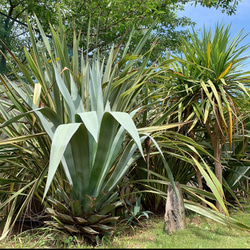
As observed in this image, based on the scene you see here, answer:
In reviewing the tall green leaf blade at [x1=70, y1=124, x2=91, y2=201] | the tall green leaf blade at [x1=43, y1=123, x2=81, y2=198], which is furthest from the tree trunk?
the tall green leaf blade at [x1=43, y1=123, x2=81, y2=198]

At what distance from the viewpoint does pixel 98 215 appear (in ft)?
6.95

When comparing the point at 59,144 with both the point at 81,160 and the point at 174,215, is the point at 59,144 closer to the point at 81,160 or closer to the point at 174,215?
the point at 81,160

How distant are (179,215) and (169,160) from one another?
0.87 m

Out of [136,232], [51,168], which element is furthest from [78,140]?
[136,232]

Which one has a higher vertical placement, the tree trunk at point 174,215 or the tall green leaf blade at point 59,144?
the tall green leaf blade at point 59,144

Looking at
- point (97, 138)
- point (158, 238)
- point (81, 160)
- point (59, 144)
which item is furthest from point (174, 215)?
point (59, 144)

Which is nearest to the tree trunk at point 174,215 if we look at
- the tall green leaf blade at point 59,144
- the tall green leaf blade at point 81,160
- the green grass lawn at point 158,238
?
the green grass lawn at point 158,238

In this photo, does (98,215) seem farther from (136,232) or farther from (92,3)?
(92,3)

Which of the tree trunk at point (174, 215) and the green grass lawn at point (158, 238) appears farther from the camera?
the tree trunk at point (174, 215)

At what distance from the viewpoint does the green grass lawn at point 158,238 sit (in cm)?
194

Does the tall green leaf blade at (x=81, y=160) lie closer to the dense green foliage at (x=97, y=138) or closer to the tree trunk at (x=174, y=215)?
the dense green foliage at (x=97, y=138)

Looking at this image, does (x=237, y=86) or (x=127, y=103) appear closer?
(x=127, y=103)

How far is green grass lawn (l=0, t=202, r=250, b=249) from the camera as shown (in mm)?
1938

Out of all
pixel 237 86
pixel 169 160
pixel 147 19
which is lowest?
pixel 169 160
